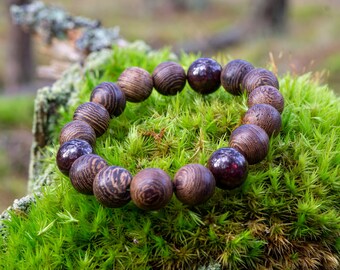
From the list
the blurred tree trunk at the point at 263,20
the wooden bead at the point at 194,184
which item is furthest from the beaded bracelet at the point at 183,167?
the blurred tree trunk at the point at 263,20

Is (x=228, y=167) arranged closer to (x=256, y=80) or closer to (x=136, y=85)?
(x=256, y=80)

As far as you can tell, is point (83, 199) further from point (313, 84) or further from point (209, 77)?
point (313, 84)

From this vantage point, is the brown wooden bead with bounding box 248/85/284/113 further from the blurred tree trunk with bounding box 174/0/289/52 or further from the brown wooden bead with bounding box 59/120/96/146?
the blurred tree trunk with bounding box 174/0/289/52

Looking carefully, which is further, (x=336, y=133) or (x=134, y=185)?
(x=336, y=133)

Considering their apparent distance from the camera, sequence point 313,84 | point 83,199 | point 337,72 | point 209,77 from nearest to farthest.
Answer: point 83,199 → point 209,77 → point 313,84 → point 337,72

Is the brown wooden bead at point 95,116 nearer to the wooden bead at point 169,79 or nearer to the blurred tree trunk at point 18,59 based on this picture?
the wooden bead at point 169,79

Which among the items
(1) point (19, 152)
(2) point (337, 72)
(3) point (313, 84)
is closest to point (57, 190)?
(3) point (313, 84)
